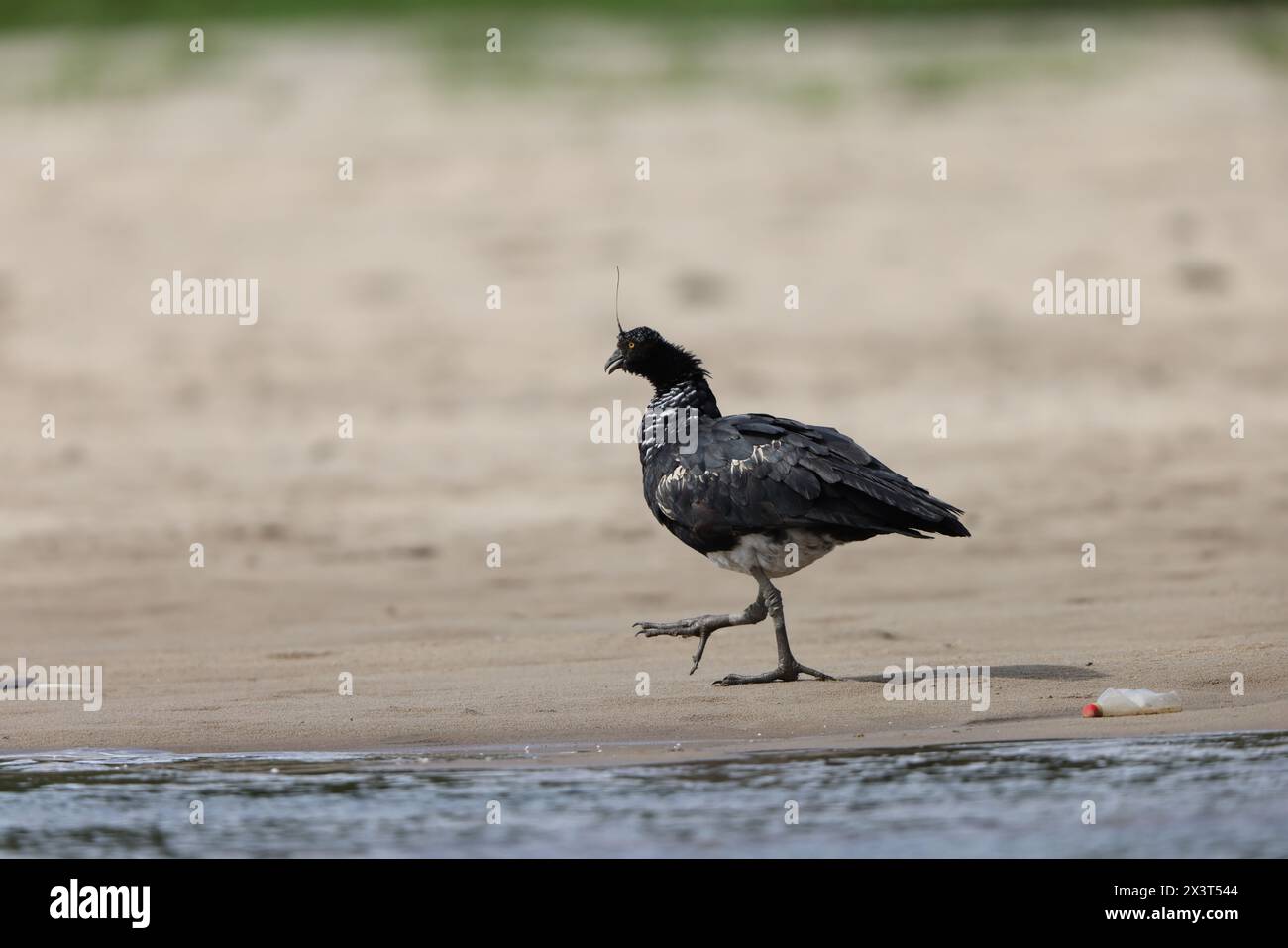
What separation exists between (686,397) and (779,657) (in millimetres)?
1155

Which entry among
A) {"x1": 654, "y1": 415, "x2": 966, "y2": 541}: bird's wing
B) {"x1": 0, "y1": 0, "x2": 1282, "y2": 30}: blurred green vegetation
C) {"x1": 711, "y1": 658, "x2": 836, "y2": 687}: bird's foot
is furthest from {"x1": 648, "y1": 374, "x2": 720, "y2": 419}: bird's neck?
{"x1": 0, "y1": 0, "x2": 1282, "y2": 30}: blurred green vegetation

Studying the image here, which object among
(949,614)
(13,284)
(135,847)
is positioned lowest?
(135,847)

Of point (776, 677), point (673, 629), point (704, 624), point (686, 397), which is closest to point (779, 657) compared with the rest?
point (776, 677)

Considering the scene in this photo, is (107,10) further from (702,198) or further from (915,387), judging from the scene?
(915,387)

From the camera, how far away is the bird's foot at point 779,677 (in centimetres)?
805

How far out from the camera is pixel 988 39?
18.9m

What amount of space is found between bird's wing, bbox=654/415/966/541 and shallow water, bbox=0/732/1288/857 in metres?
1.04

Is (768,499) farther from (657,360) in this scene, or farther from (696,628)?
(657,360)

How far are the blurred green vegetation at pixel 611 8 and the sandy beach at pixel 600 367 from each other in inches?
14.7

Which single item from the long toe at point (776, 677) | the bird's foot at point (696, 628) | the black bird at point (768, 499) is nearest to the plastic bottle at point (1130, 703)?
the black bird at point (768, 499)

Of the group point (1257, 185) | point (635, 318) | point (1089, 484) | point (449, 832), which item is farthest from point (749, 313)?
point (449, 832)

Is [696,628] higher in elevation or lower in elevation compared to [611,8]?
lower

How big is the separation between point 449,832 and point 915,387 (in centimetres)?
838

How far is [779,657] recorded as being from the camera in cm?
812
